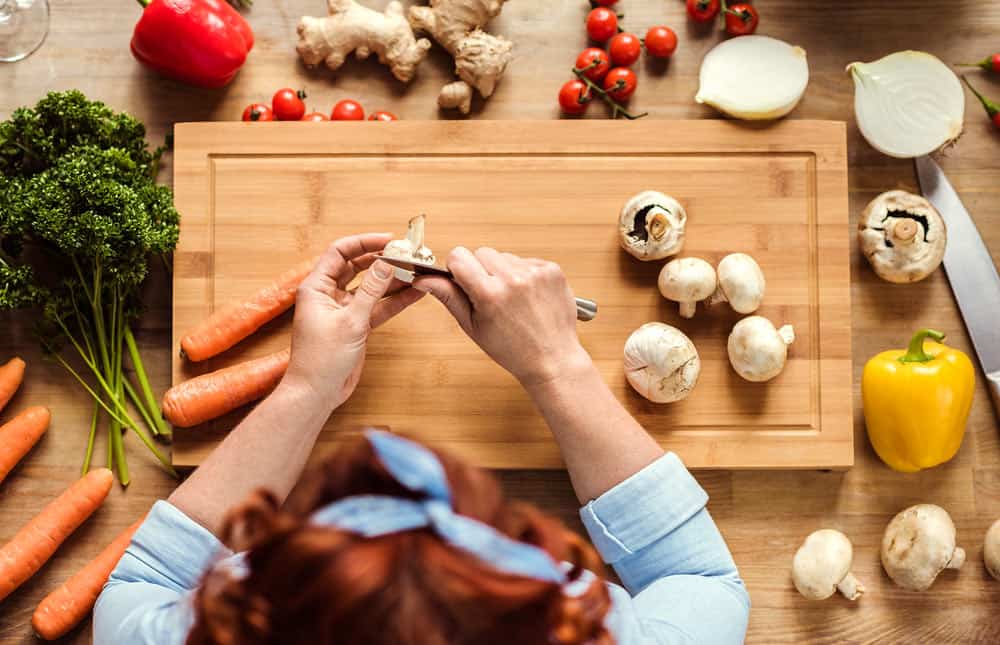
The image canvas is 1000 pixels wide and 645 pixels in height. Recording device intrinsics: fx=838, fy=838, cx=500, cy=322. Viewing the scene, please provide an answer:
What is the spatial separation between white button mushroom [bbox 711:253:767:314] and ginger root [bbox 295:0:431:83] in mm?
777

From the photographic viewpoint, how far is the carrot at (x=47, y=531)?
5.48 feet

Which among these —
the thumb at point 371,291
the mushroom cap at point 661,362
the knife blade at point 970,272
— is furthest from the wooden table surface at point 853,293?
the thumb at point 371,291

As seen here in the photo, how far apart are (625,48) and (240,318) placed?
0.97m

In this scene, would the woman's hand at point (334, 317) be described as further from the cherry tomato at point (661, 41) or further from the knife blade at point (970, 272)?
the knife blade at point (970, 272)

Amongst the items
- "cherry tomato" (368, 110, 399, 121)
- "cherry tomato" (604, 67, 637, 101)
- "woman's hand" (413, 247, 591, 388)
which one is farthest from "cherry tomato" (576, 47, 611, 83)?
"woman's hand" (413, 247, 591, 388)

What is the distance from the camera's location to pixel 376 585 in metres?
0.70

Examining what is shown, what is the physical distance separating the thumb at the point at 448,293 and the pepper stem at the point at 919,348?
2.96ft

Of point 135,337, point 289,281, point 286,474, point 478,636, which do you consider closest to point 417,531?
point 478,636

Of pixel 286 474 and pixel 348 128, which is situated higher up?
pixel 348 128

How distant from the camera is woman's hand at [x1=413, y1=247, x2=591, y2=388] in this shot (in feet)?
4.72

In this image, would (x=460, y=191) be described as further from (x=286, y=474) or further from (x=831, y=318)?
(x=831, y=318)

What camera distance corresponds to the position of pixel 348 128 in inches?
66.8

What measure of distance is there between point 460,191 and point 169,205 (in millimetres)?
571

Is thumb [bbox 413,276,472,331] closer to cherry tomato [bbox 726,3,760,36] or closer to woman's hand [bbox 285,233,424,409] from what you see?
woman's hand [bbox 285,233,424,409]
